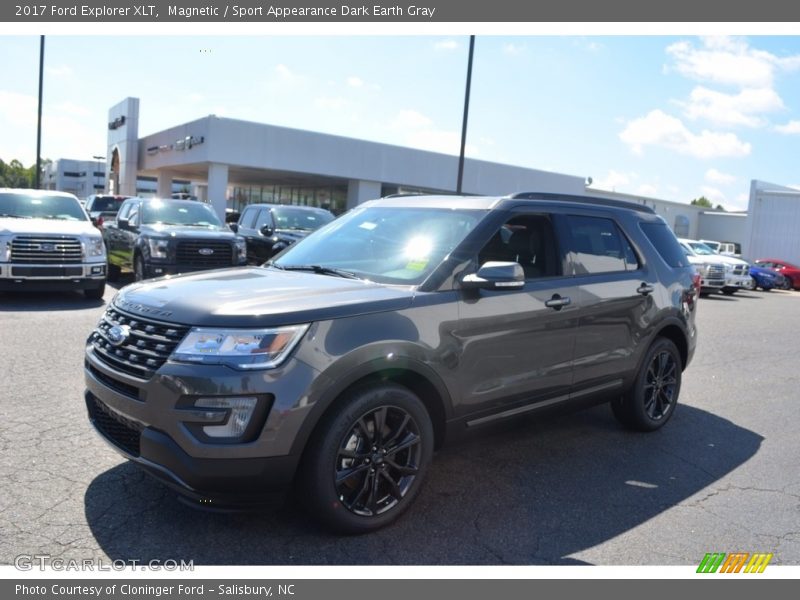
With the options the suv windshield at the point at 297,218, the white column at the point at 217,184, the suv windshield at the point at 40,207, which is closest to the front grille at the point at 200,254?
the suv windshield at the point at 40,207

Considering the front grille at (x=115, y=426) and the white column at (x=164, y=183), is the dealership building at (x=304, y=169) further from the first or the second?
the front grille at (x=115, y=426)

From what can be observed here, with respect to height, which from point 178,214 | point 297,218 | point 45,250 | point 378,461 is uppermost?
point 297,218

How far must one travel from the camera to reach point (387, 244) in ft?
15.3

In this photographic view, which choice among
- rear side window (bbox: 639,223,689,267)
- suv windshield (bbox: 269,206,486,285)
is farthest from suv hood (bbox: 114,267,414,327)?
rear side window (bbox: 639,223,689,267)

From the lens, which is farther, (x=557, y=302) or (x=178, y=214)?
(x=178, y=214)

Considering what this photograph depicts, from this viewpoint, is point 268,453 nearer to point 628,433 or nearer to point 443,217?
point 443,217

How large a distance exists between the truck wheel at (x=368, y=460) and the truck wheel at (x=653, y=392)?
2.47 metres

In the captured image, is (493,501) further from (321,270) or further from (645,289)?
(645,289)

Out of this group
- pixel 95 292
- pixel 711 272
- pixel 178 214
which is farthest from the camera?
pixel 711 272

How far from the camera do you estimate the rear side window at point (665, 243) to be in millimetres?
6012

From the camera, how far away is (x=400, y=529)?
3.83 metres

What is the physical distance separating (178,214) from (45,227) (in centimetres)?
289

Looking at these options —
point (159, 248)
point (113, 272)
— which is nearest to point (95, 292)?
point (159, 248)

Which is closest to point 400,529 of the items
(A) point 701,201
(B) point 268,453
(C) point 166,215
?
(B) point 268,453
